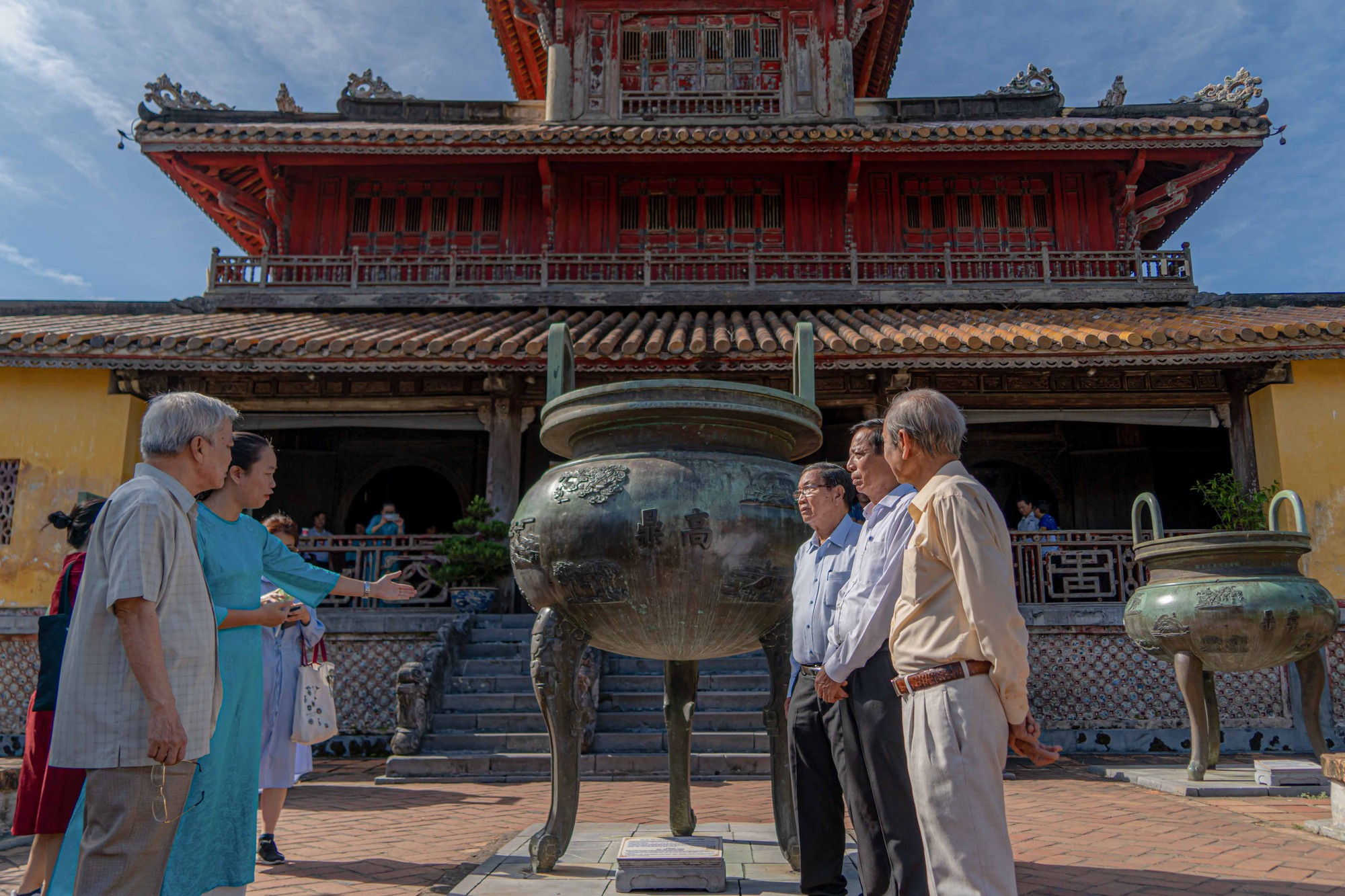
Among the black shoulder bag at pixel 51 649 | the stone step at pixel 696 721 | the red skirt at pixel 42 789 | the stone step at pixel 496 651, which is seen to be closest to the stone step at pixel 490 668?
the stone step at pixel 496 651

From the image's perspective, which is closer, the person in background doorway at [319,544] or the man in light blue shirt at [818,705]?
the man in light blue shirt at [818,705]

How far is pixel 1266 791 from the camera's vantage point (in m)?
5.83

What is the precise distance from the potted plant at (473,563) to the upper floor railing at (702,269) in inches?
151

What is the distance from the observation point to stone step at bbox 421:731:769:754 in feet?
23.1

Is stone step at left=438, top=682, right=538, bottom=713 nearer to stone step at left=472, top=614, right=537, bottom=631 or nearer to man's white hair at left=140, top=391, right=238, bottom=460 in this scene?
stone step at left=472, top=614, right=537, bottom=631

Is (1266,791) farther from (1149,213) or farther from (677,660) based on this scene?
(1149,213)

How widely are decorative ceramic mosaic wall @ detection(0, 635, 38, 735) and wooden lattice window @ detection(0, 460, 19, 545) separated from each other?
4.06ft

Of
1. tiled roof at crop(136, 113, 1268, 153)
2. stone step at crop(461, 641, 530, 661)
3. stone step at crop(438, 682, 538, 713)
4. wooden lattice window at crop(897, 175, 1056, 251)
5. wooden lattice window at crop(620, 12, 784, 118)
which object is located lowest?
stone step at crop(438, 682, 538, 713)

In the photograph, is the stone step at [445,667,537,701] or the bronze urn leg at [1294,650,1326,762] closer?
the bronze urn leg at [1294,650,1326,762]

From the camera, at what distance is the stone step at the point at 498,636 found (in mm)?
8562

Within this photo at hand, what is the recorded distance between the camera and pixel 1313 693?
6.59m

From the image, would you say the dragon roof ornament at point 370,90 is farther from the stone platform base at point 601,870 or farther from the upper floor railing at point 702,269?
the stone platform base at point 601,870

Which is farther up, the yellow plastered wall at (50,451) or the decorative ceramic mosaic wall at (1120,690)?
the yellow plastered wall at (50,451)

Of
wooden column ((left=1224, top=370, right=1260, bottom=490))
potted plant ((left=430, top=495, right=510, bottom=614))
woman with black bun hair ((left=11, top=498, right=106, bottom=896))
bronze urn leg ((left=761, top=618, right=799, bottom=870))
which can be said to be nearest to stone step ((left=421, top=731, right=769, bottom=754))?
potted plant ((left=430, top=495, right=510, bottom=614))
